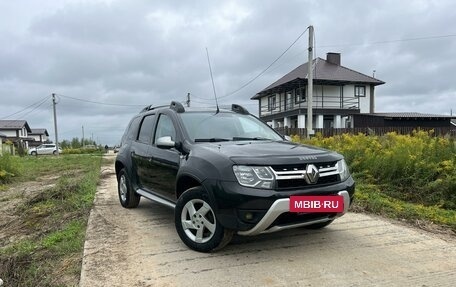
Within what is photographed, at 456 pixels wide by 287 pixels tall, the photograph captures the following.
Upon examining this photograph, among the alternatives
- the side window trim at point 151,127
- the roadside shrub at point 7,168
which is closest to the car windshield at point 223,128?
the side window trim at point 151,127

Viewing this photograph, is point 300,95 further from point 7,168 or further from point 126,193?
point 126,193

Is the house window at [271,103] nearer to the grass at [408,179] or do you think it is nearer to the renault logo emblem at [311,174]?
the grass at [408,179]

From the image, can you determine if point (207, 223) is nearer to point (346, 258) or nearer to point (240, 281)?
point (240, 281)

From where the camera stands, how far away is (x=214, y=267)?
3.92 meters

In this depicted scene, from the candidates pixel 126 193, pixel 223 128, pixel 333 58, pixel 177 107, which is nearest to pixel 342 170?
pixel 223 128

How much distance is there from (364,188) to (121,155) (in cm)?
455

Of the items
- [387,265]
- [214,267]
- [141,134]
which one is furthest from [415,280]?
[141,134]

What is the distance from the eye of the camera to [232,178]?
386 cm

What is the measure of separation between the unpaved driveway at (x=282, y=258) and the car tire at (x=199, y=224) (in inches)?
5.3

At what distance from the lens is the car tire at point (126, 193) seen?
6547mm

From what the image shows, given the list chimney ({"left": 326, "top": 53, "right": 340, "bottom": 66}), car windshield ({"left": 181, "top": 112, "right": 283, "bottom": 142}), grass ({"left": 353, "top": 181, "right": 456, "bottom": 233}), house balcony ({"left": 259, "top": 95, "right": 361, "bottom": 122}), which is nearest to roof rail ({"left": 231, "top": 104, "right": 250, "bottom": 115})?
car windshield ({"left": 181, "top": 112, "right": 283, "bottom": 142})

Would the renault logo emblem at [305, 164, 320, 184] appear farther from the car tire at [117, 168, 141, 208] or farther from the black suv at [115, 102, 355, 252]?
the car tire at [117, 168, 141, 208]

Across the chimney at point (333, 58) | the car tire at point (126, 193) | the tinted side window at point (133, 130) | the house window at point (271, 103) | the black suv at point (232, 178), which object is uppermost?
the chimney at point (333, 58)

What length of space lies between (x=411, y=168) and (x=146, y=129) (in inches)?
201
